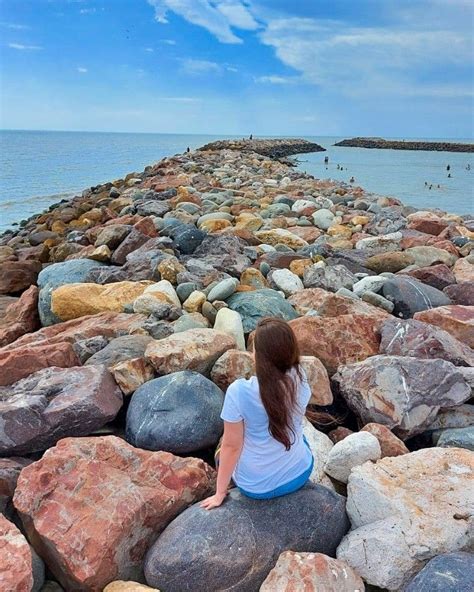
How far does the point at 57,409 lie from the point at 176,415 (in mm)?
831

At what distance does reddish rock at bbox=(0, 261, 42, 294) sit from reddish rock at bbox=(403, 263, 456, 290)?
602 cm

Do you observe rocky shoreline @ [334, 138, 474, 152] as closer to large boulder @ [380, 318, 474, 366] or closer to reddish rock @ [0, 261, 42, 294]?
reddish rock @ [0, 261, 42, 294]

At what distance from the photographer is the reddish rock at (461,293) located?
22.8 ft

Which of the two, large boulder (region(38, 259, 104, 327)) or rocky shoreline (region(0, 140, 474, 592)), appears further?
large boulder (region(38, 259, 104, 327))

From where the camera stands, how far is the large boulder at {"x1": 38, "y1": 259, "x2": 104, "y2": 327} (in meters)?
7.30

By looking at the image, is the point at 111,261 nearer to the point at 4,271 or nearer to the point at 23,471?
the point at 4,271

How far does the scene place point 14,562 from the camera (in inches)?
113

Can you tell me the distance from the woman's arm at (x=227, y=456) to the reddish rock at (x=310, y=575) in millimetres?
467

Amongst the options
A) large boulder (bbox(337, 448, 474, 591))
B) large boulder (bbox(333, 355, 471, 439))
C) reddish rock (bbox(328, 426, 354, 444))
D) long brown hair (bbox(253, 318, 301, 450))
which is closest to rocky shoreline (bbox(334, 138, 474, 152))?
large boulder (bbox(333, 355, 471, 439))

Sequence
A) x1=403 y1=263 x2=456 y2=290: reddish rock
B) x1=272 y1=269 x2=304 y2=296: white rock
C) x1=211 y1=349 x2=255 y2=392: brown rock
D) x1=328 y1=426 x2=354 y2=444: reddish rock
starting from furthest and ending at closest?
x1=403 y1=263 x2=456 y2=290: reddish rock < x1=272 y1=269 x2=304 y2=296: white rock < x1=211 y1=349 x2=255 y2=392: brown rock < x1=328 y1=426 x2=354 y2=444: reddish rock

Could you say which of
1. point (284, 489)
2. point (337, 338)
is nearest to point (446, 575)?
point (284, 489)

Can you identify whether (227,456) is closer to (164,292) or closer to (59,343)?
(59,343)

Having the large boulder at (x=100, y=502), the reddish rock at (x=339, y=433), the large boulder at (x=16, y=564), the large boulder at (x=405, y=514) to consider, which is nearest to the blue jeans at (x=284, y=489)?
the large boulder at (x=405, y=514)

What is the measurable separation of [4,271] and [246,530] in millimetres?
7801
